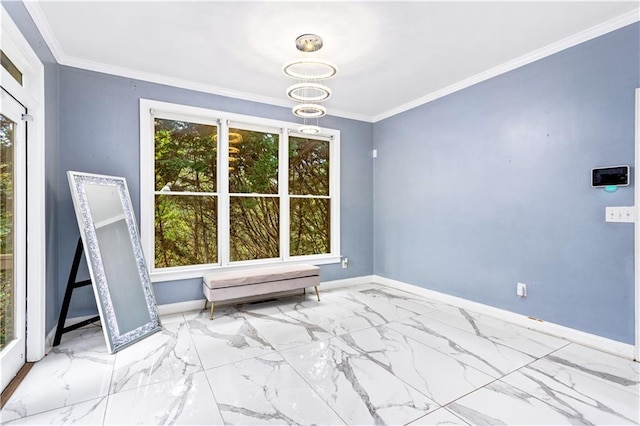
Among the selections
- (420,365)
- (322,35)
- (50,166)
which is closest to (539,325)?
(420,365)

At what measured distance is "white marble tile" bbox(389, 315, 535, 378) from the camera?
2434 millimetres

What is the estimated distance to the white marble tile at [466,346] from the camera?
2434 millimetres

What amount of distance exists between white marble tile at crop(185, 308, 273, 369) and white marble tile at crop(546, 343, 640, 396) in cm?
238

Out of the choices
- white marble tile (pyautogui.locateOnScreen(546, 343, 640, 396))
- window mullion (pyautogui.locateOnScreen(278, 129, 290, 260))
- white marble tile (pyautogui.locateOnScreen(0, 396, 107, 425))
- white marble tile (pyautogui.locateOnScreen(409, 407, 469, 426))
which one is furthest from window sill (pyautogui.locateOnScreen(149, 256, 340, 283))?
white marble tile (pyautogui.locateOnScreen(546, 343, 640, 396))

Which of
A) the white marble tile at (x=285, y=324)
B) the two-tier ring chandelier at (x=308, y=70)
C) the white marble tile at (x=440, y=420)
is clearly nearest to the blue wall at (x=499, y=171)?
the white marble tile at (x=285, y=324)

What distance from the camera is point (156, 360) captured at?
2498 mm

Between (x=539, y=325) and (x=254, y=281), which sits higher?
(x=254, y=281)

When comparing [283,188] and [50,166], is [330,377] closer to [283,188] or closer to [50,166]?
[283,188]

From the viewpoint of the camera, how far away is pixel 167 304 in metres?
3.62

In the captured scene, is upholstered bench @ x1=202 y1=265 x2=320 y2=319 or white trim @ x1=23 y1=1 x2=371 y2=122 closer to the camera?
white trim @ x1=23 y1=1 x2=371 y2=122

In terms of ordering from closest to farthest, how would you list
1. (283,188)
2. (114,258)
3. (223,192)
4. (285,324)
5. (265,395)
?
(265,395) → (114,258) → (285,324) → (223,192) → (283,188)

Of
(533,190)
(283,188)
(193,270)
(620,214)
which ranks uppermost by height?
(283,188)

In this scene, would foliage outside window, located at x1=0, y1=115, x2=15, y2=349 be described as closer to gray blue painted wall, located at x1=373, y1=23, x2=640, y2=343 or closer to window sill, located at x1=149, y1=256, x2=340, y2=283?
window sill, located at x1=149, y1=256, x2=340, y2=283

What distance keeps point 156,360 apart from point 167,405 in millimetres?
686
